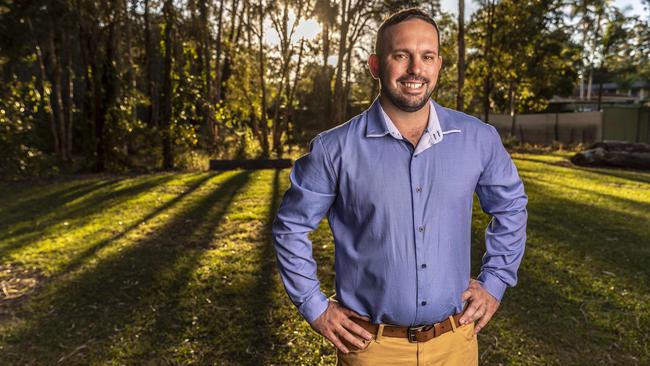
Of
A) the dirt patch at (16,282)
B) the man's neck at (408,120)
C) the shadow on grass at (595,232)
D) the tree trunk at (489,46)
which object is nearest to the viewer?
the man's neck at (408,120)

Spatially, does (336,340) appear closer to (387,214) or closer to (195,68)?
(387,214)

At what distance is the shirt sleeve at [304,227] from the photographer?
2.09m

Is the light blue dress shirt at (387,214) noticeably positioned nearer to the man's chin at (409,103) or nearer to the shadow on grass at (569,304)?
the man's chin at (409,103)

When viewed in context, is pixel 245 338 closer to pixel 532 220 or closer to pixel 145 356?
pixel 145 356

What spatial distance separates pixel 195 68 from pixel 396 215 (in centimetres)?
2522

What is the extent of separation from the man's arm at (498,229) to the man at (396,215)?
2 centimetres

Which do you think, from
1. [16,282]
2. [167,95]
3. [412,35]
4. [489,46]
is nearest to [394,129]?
[412,35]

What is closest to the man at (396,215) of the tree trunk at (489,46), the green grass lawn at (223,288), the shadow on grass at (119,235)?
the green grass lawn at (223,288)

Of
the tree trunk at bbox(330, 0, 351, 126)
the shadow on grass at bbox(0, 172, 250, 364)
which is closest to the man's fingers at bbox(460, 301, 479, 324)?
the shadow on grass at bbox(0, 172, 250, 364)

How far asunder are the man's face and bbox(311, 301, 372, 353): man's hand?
2.87 ft

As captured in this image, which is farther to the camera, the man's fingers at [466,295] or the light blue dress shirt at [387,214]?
the man's fingers at [466,295]

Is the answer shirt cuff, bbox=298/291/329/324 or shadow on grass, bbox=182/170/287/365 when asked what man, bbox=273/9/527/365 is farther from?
shadow on grass, bbox=182/170/287/365

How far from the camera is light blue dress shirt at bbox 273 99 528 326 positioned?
2059mm

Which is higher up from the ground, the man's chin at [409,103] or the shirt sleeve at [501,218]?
the man's chin at [409,103]
